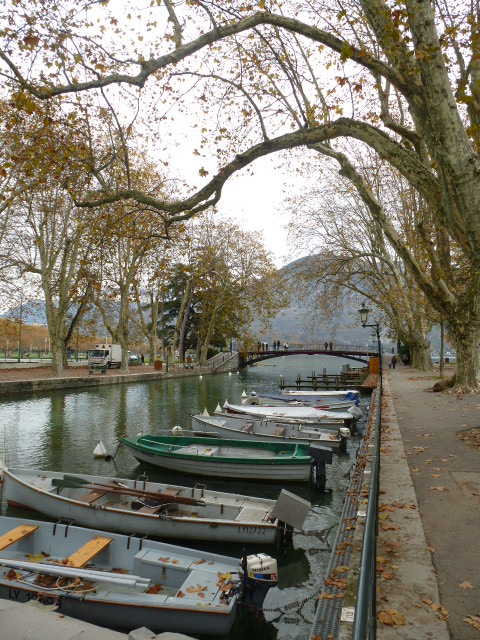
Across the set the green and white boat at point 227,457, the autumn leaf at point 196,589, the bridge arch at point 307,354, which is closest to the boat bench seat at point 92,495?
the green and white boat at point 227,457

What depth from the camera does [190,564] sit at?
6.17 m

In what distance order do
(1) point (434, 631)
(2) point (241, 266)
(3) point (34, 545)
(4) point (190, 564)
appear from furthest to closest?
(2) point (241, 266)
(3) point (34, 545)
(4) point (190, 564)
(1) point (434, 631)

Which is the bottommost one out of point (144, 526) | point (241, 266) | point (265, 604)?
point (265, 604)

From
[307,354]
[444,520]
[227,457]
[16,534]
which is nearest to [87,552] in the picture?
[16,534]

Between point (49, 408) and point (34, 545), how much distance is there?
16027 millimetres

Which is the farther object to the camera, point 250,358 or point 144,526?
point 250,358

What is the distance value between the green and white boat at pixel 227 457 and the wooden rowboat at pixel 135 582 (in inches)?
189

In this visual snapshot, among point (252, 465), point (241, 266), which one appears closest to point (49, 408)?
point (252, 465)

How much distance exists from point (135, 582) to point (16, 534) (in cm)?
217

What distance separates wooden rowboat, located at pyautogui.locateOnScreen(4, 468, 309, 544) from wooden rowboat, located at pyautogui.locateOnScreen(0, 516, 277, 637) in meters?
1.24

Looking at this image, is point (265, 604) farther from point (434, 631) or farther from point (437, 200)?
point (437, 200)

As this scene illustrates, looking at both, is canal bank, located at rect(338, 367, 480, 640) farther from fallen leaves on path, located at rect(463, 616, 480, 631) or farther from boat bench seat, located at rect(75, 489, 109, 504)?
boat bench seat, located at rect(75, 489, 109, 504)

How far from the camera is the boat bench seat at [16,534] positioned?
6.37m

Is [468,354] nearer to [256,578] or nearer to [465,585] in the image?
[256,578]
